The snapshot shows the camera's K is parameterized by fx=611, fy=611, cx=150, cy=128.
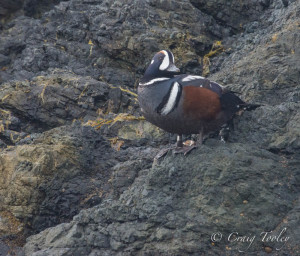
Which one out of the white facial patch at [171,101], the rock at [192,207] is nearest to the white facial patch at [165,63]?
the white facial patch at [171,101]

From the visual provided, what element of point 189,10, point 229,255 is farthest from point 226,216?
point 189,10

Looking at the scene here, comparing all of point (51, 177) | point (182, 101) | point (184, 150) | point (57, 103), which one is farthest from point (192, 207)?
point (57, 103)

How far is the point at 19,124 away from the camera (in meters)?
10.8

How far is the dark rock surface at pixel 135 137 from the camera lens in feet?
22.4

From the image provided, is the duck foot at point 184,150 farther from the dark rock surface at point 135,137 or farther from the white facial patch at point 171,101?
the white facial patch at point 171,101

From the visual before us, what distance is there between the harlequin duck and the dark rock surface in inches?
13.0

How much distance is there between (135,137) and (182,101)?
2.70 m

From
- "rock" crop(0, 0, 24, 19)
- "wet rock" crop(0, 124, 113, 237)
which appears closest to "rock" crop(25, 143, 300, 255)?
"wet rock" crop(0, 124, 113, 237)

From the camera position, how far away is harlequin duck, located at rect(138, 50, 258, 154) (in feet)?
24.4

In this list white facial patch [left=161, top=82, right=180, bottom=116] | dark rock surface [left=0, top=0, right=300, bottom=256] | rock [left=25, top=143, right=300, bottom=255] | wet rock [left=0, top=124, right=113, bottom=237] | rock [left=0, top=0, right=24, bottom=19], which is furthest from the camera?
rock [left=0, top=0, right=24, bottom=19]

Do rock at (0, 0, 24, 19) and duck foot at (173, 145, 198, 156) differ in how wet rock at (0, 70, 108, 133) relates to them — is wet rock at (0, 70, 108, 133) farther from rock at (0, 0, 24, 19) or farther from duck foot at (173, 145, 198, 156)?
rock at (0, 0, 24, 19)

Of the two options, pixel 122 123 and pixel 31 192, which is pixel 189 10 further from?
pixel 31 192

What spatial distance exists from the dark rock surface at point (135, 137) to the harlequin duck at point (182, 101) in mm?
331

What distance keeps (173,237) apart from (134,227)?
0.51 metres
